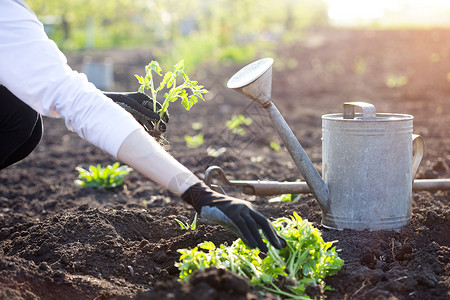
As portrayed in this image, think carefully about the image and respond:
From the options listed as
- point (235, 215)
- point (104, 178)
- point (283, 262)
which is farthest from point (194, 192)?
point (104, 178)

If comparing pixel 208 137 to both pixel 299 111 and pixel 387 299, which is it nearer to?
pixel 299 111

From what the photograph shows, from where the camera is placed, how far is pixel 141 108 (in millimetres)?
2357

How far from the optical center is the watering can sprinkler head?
7.68 ft

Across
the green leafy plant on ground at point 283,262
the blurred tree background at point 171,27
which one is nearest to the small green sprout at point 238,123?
the green leafy plant on ground at point 283,262

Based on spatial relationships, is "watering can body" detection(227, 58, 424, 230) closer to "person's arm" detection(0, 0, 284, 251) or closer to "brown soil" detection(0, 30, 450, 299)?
Result: "brown soil" detection(0, 30, 450, 299)

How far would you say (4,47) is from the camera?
1891 millimetres

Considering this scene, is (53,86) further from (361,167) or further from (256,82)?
(361,167)

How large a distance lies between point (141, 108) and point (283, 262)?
2.91 ft

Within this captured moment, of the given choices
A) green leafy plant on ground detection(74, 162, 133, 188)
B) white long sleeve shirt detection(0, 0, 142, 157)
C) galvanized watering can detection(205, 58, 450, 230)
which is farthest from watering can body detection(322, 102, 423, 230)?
green leafy plant on ground detection(74, 162, 133, 188)

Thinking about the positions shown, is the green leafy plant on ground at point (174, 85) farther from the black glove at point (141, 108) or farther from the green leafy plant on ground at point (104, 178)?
the green leafy plant on ground at point (104, 178)

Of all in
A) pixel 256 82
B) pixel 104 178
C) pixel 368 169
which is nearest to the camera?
pixel 256 82

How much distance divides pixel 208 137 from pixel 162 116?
3.50 metres

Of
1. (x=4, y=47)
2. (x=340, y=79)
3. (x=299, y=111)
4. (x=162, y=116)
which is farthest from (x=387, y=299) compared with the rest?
(x=340, y=79)

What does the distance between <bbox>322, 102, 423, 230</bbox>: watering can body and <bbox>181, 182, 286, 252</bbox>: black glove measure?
2.59ft
